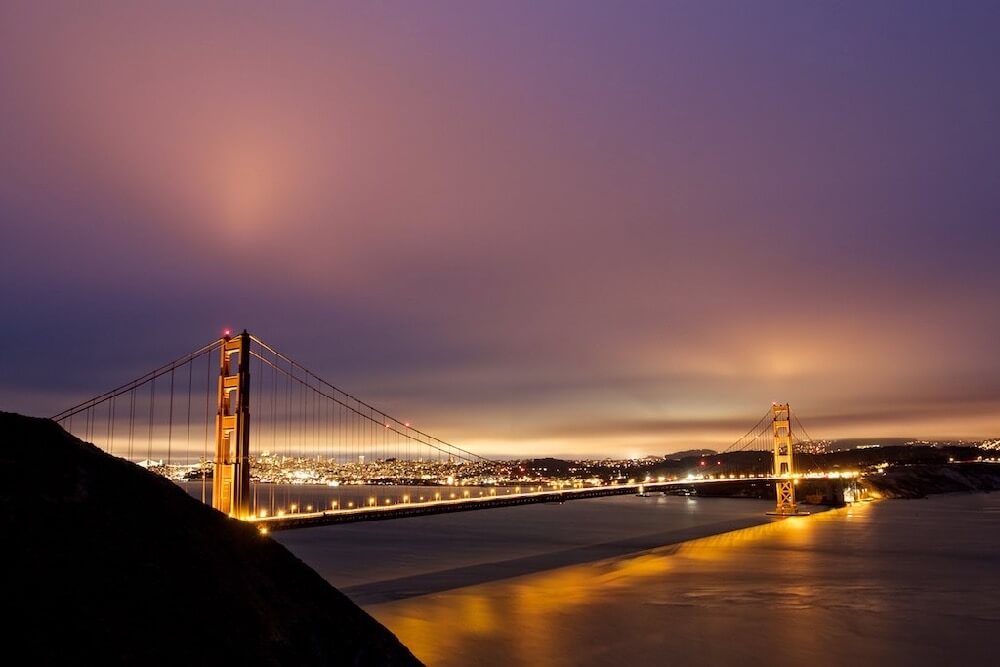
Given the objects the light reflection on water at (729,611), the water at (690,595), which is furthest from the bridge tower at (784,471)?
the light reflection on water at (729,611)

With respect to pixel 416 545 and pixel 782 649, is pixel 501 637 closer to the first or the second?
pixel 782 649

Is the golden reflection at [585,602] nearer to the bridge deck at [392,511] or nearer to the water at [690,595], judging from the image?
the water at [690,595]

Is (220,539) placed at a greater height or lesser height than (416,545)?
greater

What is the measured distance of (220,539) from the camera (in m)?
14.9

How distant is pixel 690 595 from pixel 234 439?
24675 mm

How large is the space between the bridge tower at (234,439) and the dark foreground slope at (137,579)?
58.7ft

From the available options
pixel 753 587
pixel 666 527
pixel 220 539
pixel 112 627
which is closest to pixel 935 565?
pixel 753 587

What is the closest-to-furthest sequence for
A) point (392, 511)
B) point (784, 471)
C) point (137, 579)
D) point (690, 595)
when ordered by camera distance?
point (137, 579)
point (690, 595)
point (392, 511)
point (784, 471)

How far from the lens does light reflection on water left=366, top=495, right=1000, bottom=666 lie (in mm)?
24500

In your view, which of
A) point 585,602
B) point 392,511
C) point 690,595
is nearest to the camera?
point 585,602

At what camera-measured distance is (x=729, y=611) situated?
3222 centimetres

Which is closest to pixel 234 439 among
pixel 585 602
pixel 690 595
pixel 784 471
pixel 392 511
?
pixel 392 511

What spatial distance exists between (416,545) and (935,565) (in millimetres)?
46934

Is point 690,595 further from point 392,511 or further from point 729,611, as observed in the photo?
point 392,511
